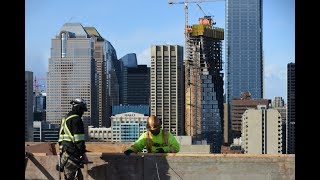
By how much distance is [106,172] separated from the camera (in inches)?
420

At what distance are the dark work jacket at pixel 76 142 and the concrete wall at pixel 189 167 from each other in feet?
2.25

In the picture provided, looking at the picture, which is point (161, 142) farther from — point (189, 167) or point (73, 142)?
point (73, 142)

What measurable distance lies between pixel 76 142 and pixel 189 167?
81.2 inches

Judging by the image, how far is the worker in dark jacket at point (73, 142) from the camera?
9867mm

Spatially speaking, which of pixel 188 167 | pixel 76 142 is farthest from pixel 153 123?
pixel 76 142

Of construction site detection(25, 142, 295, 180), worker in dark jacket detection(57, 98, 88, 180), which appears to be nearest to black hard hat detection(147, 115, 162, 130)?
construction site detection(25, 142, 295, 180)

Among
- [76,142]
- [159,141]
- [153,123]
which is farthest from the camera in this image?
[159,141]

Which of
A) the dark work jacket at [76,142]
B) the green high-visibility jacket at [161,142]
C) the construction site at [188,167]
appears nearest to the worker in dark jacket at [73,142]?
the dark work jacket at [76,142]

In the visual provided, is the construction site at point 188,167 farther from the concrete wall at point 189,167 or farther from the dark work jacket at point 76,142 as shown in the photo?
the dark work jacket at point 76,142

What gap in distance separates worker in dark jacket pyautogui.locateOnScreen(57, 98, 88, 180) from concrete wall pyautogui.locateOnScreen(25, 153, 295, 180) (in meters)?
0.55

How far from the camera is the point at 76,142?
9922 mm
